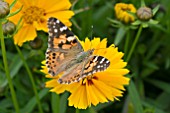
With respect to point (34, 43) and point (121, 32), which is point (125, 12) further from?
point (34, 43)

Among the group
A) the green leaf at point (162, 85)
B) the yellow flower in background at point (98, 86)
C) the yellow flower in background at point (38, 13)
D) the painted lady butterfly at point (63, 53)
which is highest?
A: the yellow flower in background at point (38, 13)

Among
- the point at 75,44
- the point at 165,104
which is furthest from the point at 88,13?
the point at 75,44

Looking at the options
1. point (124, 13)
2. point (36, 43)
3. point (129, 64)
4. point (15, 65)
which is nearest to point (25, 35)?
point (36, 43)

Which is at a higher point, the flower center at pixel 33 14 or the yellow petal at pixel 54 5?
the yellow petal at pixel 54 5

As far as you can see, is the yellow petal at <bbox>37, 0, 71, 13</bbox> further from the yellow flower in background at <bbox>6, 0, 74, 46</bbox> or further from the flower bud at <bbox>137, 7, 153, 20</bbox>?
the flower bud at <bbox>137, 7, 153, 20</bbox>

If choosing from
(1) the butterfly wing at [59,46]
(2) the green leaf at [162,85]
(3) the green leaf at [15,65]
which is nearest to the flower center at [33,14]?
(3) the green leaf at [15,65]

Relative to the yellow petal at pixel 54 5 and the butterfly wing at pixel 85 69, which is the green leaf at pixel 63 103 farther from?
the butterfly wing at pixel 85 69

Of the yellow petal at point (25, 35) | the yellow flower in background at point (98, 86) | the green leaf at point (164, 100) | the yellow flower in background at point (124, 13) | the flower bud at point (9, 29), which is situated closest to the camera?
the yellow flower in background at point (98, 86)
